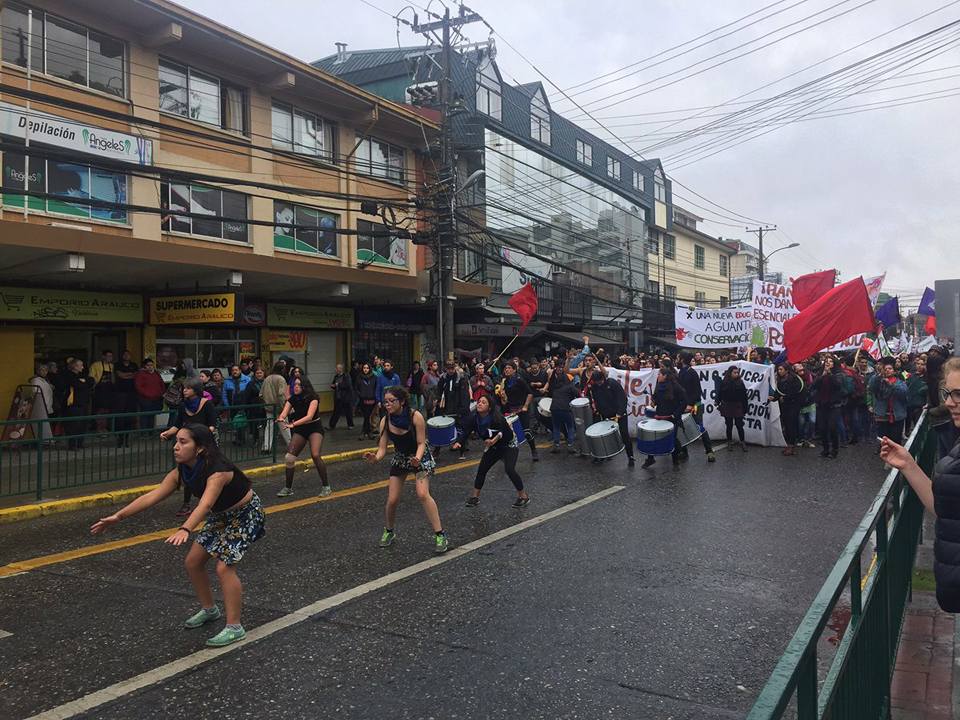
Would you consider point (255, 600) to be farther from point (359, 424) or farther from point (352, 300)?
point (352, 300)

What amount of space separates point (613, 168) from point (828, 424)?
103ft

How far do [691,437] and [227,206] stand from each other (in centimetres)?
1272

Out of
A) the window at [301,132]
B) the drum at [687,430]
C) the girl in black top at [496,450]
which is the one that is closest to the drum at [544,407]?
the drum at [687,430]

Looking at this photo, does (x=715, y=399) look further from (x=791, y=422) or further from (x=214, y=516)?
(x=214, y=516)

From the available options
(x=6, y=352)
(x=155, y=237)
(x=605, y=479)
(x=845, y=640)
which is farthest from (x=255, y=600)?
(x=155, y=237)

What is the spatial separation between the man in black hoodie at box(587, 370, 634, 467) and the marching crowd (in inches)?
0.8

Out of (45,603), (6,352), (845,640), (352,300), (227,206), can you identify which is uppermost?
(227,206)

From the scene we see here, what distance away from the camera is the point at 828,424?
42.1ft

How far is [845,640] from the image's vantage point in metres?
2.62

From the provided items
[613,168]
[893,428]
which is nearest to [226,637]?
[893,428]

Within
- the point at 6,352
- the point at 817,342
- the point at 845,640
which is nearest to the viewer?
the point at 845,640

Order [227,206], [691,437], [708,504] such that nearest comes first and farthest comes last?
[708,504], [691,437], [227,206]

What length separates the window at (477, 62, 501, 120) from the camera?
2841cm

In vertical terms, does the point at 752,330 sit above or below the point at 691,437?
above
